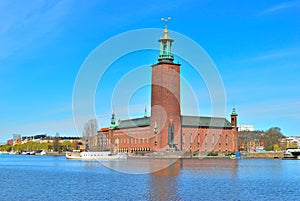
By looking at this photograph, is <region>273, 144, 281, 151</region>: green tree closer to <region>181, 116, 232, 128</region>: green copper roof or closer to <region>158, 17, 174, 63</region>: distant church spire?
<region>181, 116, 232, 128</region>: green copper roof

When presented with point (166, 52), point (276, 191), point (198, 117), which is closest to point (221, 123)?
point (198, 117)

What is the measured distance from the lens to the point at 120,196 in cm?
2788

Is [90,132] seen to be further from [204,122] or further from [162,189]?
[162,189]

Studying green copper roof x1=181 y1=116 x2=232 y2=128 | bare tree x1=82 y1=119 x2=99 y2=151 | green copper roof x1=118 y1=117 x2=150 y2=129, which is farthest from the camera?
green copper roof x1=181 y1=116 x2=232 y2=128

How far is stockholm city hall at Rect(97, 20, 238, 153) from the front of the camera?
10106cm

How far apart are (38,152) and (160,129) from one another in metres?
86.5

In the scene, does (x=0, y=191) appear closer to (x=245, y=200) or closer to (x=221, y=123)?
(x=245, y=200)

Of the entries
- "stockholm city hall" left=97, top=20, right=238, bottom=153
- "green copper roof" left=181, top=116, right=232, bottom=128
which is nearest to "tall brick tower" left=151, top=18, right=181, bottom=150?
"stockholm city hall" left=97, top=20, right=238, bottom=153

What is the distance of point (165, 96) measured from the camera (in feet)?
330

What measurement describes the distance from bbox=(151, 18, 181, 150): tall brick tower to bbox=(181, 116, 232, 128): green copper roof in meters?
11.0

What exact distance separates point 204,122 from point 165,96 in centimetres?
2203

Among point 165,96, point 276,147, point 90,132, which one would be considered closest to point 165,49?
point 165,96

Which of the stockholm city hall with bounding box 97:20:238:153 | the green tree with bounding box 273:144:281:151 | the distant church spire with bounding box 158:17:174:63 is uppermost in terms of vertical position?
the distant church spire with bounding box 158:17:174:63

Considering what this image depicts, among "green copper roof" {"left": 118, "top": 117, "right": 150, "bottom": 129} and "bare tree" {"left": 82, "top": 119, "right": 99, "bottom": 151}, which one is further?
"green copper roof" {"left": 118, "top": 117, "right": 150, "bottom": 129}
